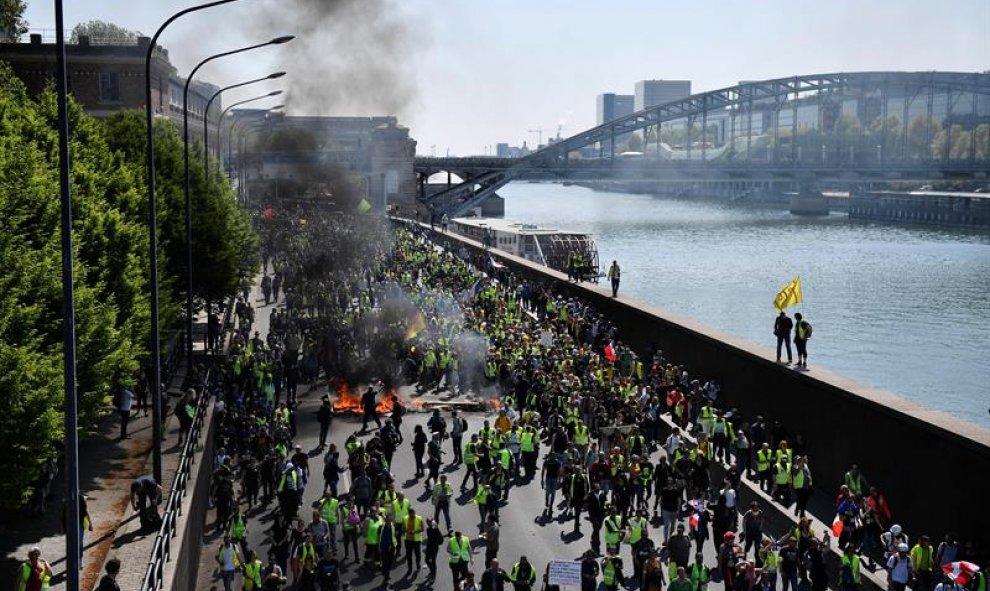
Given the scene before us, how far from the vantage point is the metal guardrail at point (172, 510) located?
12912 millimetres

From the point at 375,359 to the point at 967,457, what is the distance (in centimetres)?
1587

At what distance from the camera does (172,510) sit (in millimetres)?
15336

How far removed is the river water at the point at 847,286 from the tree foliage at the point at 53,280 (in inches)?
1014

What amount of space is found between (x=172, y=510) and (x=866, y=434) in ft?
41.5

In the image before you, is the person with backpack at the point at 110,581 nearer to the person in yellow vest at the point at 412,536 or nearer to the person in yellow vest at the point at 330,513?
the person in yellow vest at the point at 330,513

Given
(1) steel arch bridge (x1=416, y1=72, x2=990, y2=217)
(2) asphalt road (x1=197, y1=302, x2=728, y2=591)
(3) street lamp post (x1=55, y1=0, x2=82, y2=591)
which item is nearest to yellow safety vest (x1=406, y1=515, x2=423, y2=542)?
(2) asphalt road (x1=197, y1=302, x2=728, y2=591)

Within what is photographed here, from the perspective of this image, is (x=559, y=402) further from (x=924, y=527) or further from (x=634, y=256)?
(x=634, y=256)

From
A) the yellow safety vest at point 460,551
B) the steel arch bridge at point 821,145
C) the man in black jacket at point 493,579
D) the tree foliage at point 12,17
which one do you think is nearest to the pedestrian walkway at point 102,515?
the yellow safety vest at point 460,551

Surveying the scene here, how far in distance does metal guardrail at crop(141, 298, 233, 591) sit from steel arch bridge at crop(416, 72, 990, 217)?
101 m

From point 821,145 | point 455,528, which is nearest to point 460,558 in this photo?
point 455,528

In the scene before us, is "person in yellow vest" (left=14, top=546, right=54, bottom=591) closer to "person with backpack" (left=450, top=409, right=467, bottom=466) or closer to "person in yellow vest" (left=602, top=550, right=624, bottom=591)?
"person in yellow vest" (left=602, top=550, right=624, bottom=591)

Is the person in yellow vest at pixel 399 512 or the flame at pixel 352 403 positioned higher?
the person in yellow vest at pixel 399 512

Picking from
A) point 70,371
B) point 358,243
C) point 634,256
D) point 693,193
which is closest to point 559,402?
point 70,371

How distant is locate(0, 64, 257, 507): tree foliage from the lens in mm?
14648
